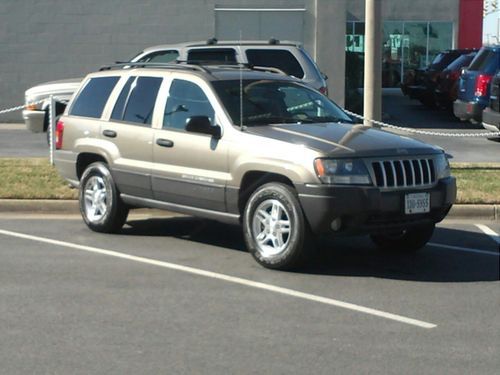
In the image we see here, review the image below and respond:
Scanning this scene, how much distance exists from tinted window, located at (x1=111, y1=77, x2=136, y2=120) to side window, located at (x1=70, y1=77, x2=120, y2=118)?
0.22m

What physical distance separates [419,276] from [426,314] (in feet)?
4.62

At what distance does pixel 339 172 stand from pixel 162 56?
9763 millimetres

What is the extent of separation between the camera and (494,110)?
18.1m

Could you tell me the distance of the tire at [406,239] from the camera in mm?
9578

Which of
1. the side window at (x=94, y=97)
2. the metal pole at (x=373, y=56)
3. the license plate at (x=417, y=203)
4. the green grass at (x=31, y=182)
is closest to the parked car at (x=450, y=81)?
the metal pole at (x=373, y=56)

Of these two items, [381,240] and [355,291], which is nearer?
[355,291]

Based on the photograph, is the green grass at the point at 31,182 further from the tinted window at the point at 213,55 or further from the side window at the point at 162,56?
the tinted window at the point at 213,55

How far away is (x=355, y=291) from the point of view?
26.5 feet

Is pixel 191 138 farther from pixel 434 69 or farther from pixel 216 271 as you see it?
pixel 434 69

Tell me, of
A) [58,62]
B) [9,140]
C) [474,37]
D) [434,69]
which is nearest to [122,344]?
→ [9,140]

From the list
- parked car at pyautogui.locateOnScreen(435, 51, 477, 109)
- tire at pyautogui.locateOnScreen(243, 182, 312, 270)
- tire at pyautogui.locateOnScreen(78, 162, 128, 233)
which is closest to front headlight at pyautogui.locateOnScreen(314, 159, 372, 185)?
tire at pyautogui.locateOnScreen(243, 182, 312, 270)

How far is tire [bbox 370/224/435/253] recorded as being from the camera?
958 centimetres

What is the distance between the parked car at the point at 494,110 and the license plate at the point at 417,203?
9.46 metres

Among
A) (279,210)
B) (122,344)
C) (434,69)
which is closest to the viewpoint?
(122,344)
